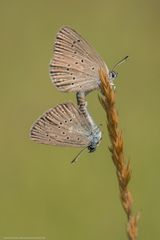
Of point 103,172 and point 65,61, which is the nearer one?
point 65,61

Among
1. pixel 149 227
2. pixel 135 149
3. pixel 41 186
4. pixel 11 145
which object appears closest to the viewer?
pixel 149 227

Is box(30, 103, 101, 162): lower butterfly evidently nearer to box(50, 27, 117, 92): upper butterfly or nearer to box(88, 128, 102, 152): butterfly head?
box(88, 128, 102, 152): butterfly head

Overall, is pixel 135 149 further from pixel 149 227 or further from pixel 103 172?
pixel 149 227

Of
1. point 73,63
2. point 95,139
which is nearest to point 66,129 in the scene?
point 95,139

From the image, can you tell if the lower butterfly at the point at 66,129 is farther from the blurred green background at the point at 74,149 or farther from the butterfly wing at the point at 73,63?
the blurred green background at the point at 74,149

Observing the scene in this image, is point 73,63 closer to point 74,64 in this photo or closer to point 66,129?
point 74,64

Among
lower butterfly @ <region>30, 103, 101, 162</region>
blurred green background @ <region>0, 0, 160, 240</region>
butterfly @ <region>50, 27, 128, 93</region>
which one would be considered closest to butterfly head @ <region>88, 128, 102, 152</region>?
lower butterfly @ <region>30, 103, 101, 162</region>

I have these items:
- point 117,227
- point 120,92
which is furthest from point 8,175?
point 120,92
